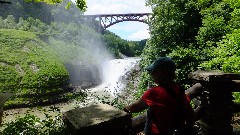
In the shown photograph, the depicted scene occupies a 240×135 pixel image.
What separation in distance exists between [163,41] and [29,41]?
Result: 30809 millimetres

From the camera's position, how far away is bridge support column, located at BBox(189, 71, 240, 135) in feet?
11.9

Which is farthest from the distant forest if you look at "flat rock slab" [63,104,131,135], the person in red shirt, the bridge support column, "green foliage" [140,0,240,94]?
"flat rock slab" [63,104,131,135]

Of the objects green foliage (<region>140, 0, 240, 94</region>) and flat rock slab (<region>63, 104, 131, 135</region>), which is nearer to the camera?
flat rock slab (<region>63, 104, 131, 135</region>)

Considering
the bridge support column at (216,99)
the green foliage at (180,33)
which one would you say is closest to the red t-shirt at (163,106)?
the bridge support column at (216,99)

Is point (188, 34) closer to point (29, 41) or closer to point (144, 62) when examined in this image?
point (144, 62)

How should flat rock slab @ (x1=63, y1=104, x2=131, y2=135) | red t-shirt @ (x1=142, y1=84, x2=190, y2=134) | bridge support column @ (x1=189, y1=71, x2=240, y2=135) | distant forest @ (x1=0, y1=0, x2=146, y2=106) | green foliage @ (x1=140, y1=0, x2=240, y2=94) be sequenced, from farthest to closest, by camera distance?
distant forest @ (x1=0, y1=0, x2=146, y2=106) → green foliage @ (x1=140, y1=0, x2=240, y2=94) → bridge support column @ (x1=189, y1=71, x2=240, y2=135) → red t-shirt @ (x1=142, y1=84, x2=190, y2=134) → flat rock slab @ (x1=63, y1=104, x2=131, y2=135)

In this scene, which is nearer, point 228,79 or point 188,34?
point 228,79

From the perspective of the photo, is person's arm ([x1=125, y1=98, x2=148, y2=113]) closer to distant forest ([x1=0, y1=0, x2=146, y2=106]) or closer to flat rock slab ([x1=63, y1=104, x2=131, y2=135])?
flat rock slab ([x1=63, y1=104, x2=131, y2=135])

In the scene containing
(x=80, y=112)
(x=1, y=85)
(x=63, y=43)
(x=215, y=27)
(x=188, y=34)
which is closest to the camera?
(x=80, y=112)

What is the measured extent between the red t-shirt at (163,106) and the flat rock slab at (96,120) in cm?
29

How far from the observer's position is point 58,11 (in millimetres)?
70688


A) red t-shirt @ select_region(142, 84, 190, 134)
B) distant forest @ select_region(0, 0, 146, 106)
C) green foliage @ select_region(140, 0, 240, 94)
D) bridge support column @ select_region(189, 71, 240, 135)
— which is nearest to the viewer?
red t-shirt @ select_region(142, 84, 190, 134)

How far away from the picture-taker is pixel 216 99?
3.80m

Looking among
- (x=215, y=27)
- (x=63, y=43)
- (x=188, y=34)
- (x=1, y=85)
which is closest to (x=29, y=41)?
(x=63, y=43)
